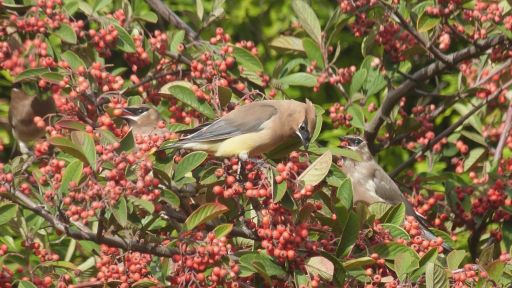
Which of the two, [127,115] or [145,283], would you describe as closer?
[145,283]

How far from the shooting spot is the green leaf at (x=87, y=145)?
132 inches

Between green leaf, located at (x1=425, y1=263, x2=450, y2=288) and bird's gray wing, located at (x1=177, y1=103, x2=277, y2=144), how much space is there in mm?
1055

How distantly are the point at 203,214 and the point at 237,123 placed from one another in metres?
0.78

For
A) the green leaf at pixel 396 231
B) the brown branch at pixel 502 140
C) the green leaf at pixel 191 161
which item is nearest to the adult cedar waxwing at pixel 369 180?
the brown branch at pixel 502 140

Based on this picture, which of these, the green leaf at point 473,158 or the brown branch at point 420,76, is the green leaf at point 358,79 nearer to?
the brown branch at point 420,76

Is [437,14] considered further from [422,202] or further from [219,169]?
[219,169]

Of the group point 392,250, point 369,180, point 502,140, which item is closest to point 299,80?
point 502,140

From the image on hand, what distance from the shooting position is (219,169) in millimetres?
3529

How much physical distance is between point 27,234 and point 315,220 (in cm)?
141

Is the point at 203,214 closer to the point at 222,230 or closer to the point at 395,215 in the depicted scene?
the point at 222,230

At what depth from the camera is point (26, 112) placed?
480 cm

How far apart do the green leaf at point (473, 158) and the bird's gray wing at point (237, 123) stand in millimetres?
1368

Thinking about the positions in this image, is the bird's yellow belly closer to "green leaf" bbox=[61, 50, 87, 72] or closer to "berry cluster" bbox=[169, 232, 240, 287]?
"berry cluster" bbox=[169, 232, 240, 287]

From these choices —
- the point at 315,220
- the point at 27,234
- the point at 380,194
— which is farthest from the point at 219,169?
Answer: the point at 380,194
